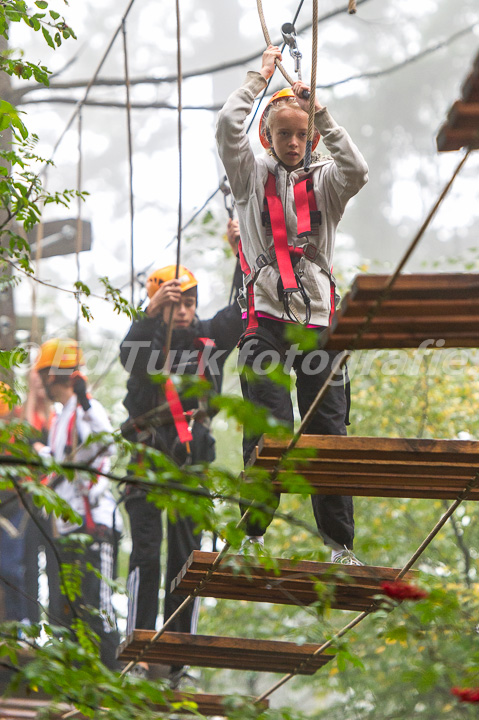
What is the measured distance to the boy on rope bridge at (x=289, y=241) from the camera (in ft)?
14.0

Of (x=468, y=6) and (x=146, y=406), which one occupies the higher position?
(x=468, y=6)

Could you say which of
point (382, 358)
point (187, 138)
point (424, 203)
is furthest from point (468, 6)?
point (382, 358)

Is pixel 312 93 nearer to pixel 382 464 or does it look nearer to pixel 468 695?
pixel 382 464

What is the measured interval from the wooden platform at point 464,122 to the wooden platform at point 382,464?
121 centimetres

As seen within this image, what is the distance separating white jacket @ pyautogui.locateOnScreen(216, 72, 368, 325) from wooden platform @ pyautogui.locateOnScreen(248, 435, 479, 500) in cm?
65

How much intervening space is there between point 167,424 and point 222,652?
1.29 metres

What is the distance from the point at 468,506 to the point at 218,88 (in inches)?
1584

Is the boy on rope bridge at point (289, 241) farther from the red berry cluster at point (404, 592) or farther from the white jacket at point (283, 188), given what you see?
the red berry cluster at point (404, 592)

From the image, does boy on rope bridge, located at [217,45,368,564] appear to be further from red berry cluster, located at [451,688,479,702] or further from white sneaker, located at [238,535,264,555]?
red berry cluster, located at [451,688,479,702]

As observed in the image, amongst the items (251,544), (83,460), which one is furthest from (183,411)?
(251,544)

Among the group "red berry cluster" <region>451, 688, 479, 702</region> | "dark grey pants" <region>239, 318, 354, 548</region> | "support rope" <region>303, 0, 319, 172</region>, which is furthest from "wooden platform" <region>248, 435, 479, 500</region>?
"support rope" <region>303, 0, 319, 172</region>

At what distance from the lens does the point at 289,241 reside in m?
4.43

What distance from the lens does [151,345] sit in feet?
19.2

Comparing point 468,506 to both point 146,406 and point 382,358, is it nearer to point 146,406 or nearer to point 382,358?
point 382,358
